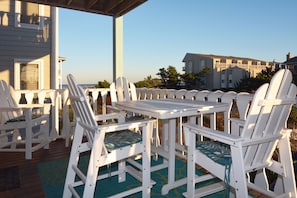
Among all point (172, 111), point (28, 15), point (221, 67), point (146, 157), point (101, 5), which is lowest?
point (146, 157)

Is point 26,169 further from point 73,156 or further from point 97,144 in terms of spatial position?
point 97,144

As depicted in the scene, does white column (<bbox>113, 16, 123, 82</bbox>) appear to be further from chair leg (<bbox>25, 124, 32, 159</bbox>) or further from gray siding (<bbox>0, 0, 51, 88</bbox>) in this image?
gray siding (<bbox>0, 0, 51, 88</bbox>)

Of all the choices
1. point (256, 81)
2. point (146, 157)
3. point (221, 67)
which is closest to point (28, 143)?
point (146, 157)

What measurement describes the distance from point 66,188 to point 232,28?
26.3 meters

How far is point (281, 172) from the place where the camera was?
1.63m

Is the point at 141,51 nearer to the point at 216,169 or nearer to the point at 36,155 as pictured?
the point at 36,155

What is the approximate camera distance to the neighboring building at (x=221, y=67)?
92.8 feet

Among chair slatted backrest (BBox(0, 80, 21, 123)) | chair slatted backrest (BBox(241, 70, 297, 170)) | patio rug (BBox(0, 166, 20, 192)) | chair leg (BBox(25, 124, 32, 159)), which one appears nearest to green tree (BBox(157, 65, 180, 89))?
chair slatted backrest (BBox(0, 80, 21, 123))

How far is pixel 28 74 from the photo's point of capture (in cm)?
590

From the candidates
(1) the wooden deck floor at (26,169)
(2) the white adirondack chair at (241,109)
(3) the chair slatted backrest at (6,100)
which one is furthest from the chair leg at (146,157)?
(3) the chair slatted backrest at (6,100)

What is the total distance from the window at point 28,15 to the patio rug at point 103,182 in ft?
14.7

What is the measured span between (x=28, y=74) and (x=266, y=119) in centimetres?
607

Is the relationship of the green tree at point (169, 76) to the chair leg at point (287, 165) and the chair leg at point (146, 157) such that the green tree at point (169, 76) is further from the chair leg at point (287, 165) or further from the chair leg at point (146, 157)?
the chair leg at point (287, 165)

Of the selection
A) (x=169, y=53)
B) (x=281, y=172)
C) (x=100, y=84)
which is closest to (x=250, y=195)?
(x=281, y=172)
